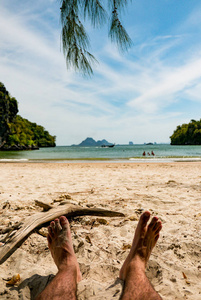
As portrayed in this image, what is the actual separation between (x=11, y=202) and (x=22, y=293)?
2272mm

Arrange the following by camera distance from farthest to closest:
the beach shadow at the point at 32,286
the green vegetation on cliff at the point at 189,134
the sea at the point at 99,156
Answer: the green vegetation on cliff at the point at 189,134
the sea at the point at 99,156
the beach shadow at the point at 32,286

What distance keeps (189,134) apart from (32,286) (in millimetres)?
102650

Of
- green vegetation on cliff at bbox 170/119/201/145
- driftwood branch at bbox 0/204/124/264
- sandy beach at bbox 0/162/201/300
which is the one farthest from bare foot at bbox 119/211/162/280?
green vegetation on cliff at bbox 170/119/201/145

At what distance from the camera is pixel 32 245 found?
2.17 m

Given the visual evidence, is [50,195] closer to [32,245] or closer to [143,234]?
[32,245]

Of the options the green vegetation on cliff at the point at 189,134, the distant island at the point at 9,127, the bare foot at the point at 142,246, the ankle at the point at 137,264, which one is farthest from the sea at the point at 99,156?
the green vegetation on cliff at the point at 189,134

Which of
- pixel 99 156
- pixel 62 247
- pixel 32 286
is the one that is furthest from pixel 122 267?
pixel 99 156

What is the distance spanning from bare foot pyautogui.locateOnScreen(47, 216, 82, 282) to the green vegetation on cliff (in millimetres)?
96676

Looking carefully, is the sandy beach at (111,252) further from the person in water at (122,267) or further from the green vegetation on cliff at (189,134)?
the green vegetation on cliff at (189,134)

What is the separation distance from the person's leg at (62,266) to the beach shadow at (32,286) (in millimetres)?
143

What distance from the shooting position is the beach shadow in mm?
1468

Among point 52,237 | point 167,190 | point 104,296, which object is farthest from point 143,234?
point 167,190

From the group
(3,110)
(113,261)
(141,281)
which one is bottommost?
(113,261)

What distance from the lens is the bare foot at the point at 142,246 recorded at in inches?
63.8
